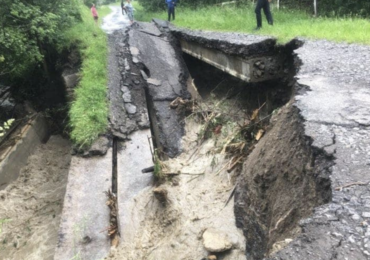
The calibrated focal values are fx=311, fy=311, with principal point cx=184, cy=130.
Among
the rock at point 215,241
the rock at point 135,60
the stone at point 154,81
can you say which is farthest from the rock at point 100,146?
the rock at point 135,60

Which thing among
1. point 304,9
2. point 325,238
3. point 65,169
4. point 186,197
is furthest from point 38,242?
point 304,9

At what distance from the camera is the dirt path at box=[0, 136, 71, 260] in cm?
534

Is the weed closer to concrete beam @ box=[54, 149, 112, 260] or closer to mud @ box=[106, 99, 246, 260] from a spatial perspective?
concrete beam @ box=[54, 149, 112, 260]

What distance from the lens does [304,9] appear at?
413 inches

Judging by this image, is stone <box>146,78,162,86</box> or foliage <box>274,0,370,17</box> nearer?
stone <box>146,78,162,86</box>

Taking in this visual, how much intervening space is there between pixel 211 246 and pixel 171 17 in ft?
39.7

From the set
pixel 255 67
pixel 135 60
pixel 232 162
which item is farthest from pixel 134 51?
pixel 232 162

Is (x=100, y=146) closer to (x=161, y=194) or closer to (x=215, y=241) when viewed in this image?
(x=161, y=194)

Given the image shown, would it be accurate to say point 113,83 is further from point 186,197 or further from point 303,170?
point 303,170

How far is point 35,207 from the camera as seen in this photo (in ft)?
20.7

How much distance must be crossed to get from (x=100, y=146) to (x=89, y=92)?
1785mm

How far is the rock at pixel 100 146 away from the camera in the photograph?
5.80 m

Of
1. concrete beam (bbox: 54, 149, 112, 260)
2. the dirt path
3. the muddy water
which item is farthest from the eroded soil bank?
the muddy water

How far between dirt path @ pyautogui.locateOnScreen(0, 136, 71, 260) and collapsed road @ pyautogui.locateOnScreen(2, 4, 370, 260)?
3.89 feet
